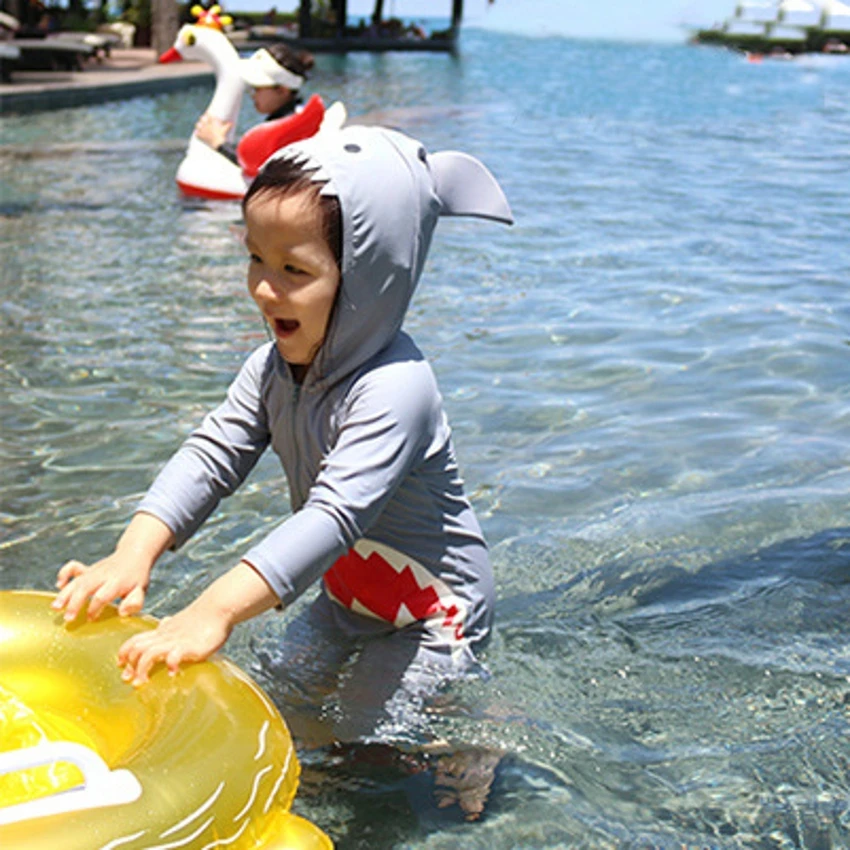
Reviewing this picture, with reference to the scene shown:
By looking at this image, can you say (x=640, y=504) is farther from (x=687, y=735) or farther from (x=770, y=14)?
(x=770, y=14)

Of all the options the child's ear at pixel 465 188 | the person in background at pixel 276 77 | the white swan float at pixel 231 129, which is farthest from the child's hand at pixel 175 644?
the person in background at pixel 276 77

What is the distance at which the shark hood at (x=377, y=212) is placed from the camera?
1965mm

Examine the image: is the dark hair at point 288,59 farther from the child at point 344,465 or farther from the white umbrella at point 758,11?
the child at point 344,465

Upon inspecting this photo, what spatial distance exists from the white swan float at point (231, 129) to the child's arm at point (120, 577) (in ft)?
20.3

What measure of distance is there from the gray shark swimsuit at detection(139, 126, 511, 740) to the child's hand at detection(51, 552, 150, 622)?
0.13m

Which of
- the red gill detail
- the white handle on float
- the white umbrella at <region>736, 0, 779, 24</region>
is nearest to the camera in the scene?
the white handle on float

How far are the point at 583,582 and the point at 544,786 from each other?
0.90m

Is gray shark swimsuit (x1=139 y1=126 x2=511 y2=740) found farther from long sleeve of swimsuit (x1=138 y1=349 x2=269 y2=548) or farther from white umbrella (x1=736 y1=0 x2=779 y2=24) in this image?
white umbrella (x1=736 y1=0 x2=779 y2=24)

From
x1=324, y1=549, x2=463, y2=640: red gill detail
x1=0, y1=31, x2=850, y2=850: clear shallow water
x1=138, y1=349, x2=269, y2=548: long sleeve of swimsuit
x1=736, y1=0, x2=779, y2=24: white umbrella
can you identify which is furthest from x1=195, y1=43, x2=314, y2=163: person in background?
x1=324, y1=549, x2=463, y2=640: red gill detail

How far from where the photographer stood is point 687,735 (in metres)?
2.51

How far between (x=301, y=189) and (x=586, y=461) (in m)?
2.19

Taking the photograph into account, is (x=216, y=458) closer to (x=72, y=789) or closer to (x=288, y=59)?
(x=72, y=789)

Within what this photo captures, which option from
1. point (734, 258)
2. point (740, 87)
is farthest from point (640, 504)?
point (740, 87)

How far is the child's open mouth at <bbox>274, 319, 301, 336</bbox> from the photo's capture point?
6.76 ft
